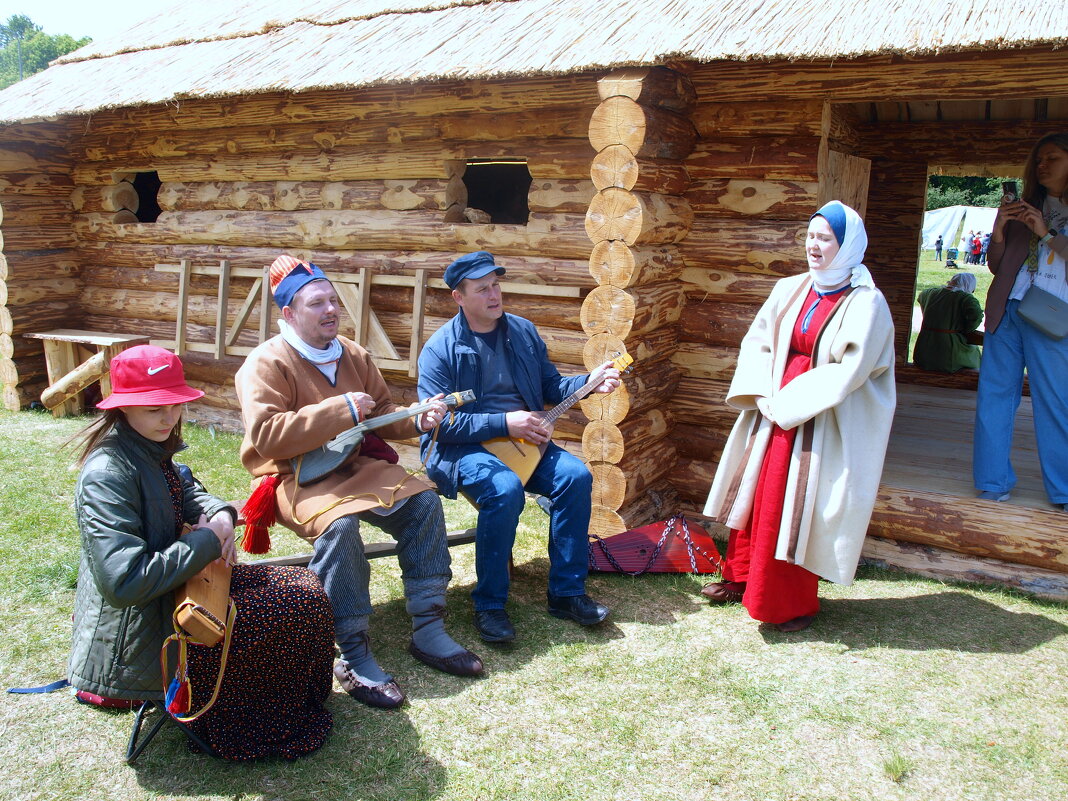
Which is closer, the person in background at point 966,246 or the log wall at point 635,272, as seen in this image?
the log wall at point 635,272

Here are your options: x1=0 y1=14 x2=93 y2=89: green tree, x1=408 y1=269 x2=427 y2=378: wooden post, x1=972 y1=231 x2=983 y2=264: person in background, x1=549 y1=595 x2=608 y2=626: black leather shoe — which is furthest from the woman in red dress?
x1=0 y1=14 x2=93 y2=89: green tree

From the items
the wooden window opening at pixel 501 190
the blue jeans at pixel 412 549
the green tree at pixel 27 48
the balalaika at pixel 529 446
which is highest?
the green tree at pixel 27 48

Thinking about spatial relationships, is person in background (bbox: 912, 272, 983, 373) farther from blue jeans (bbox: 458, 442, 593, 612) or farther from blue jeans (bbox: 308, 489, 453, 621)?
blue jeans (bbox: 308, 489, 453, 621)

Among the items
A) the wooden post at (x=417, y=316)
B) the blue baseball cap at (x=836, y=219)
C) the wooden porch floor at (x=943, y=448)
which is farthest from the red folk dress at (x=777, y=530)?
the wooden post at (x=417, y=316)

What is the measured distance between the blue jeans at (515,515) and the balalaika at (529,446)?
7 centimetres

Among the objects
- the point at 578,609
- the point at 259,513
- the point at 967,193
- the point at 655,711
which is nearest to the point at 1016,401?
the point at 578,609

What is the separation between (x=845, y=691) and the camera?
376 centimetres

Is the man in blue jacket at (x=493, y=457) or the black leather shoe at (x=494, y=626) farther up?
the man in blue jacket at (x=493, y=457)

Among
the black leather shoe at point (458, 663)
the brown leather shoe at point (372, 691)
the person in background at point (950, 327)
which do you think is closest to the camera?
the brown leather shoe at point (372, 691)

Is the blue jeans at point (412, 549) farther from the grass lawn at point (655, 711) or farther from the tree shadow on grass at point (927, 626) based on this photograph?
the tree shadow on grass at point (927, 626)

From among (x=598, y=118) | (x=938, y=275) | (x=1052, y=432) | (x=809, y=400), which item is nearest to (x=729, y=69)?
(x=598, y=118)

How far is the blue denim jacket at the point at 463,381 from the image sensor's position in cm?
430

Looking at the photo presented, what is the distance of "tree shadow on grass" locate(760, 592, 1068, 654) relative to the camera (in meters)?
4.20

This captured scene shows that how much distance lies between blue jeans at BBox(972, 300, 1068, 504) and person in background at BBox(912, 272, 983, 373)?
418 cm
